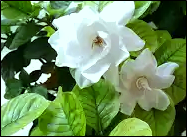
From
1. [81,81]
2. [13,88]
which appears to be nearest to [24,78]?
[13,88]

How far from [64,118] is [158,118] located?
0.12 meters

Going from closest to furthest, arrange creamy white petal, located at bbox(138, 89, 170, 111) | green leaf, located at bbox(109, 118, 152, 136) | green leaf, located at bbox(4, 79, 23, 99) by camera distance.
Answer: green leaf, located at bbox(109, 118, 152, 136)
creamy white petal, located at bbox(138, 89, 170, 111)
green leaf, located at bbox(4, 79, 23, 99)

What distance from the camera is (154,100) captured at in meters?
0.41

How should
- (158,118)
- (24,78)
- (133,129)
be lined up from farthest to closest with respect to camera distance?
(24,78), (158,118), (133,129)

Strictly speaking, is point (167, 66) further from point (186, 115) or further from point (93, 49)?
point (186, 115)

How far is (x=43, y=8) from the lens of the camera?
0.48m

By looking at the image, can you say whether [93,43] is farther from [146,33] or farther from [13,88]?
[13,88]

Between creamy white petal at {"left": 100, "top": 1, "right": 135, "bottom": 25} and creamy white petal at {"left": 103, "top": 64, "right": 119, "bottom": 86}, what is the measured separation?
4 cm

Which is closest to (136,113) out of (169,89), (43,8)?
(169,89)

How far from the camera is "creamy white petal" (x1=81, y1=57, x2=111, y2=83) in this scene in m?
0.36

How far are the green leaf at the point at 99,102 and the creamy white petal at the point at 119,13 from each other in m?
0.06

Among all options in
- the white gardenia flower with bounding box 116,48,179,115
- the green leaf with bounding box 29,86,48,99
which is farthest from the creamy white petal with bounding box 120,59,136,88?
the green leaf with bounding box 29,86,48,99

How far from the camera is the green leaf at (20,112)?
33cm

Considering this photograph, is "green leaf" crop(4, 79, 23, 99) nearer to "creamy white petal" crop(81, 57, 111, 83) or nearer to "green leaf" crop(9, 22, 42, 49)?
"green leaf" crop(9, 22, 42, 49)
